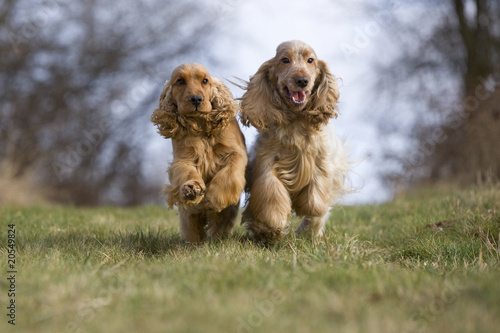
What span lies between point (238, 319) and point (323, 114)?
2.35 metres

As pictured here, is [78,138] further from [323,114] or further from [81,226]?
[323,114]

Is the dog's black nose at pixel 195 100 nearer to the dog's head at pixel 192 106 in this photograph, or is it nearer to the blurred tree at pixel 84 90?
the dog's head at pixel 192 106

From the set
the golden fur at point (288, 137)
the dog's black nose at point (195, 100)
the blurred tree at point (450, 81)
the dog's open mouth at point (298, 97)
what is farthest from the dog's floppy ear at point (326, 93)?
the blurred tree at point (450, 81)

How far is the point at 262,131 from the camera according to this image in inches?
169

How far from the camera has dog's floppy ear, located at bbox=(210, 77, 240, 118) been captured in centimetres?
398

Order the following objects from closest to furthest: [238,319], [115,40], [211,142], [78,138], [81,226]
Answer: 1. [238,319]
2. [211,142]
3. [81,226]
4. [78,138]
5. [115,40]

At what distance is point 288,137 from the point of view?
4207 mm

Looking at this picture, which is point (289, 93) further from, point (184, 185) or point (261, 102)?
point (184, 185)

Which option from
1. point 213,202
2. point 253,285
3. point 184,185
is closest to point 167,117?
point 184,185

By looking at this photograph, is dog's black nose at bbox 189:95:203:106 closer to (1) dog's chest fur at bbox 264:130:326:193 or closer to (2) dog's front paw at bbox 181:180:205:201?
(2) dog's front paw at bbox 181:180:205:201

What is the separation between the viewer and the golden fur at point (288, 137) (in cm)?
412

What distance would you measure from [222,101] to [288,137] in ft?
1.99

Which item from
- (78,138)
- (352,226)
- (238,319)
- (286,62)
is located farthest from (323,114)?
(78,138)

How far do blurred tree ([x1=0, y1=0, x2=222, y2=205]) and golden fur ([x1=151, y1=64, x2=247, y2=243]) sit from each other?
7700 mm
